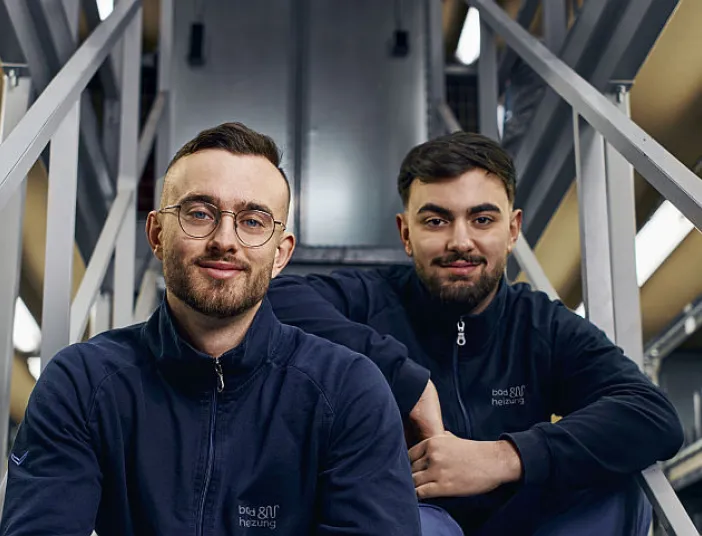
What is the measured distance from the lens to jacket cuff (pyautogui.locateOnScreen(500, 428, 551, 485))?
5.41 feet

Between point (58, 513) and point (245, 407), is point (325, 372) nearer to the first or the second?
point (245, 407)

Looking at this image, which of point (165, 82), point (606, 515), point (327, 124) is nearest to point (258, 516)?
point (606, 515)

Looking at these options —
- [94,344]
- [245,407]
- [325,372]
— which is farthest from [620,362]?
[94,344]

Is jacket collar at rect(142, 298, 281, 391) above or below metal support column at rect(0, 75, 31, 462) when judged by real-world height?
below

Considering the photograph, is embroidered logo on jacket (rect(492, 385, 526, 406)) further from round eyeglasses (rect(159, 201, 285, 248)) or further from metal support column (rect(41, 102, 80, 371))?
metal support column (rect(41, 102, 80, 371))

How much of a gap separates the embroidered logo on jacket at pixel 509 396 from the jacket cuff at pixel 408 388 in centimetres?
23

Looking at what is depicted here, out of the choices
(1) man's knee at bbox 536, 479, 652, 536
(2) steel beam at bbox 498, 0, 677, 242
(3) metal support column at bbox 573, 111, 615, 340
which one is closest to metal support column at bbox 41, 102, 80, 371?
(1) man's knee at bbox 536, 479, 652, 536

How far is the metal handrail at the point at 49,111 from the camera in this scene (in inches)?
59.6

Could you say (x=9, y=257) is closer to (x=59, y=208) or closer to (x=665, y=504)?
(x=59, y=208)

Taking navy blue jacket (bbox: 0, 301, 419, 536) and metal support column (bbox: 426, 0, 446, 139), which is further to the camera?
metal support column (bbox: 426, 0, 446, 139)

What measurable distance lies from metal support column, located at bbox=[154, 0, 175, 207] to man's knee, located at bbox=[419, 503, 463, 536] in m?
2.16

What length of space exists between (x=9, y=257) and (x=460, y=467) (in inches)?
42.3

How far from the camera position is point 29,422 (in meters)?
1.39

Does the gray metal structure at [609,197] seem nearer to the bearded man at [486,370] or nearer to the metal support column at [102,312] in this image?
the bearded man at [486,370]
